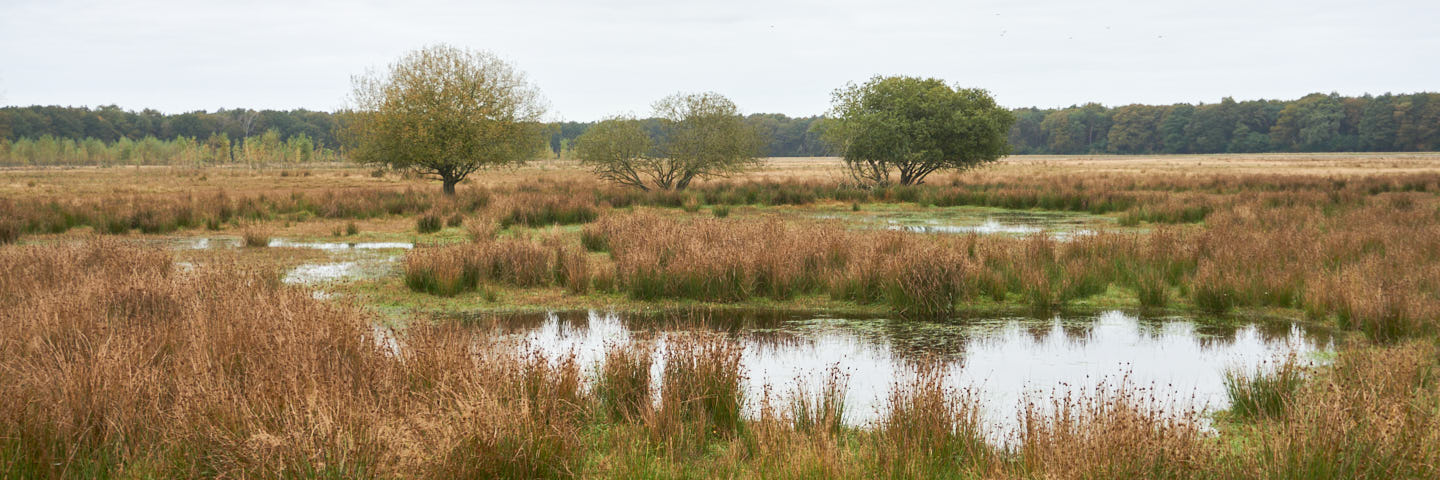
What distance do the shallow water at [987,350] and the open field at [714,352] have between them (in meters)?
0.06

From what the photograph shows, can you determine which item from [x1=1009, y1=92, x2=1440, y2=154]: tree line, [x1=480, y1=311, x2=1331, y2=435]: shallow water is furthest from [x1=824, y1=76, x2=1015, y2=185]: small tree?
[x1=1009, y1=92, x2=1440, y2=154]: tree line

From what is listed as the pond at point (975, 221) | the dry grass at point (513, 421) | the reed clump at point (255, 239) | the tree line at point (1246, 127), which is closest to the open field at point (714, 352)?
the dry grass at point (513, 421)

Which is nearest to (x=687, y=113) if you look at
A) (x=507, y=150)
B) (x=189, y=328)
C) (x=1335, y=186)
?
(x=507, y=150)

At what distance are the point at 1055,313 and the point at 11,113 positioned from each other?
5100 inches

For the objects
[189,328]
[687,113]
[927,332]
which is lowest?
[927,332]

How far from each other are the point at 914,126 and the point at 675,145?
9.22 meters

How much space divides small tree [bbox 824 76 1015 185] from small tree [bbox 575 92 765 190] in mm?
4212

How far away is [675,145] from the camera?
113 feet

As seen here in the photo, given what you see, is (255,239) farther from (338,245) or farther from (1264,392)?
(1264,392)

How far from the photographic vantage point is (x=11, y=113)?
10606 cm

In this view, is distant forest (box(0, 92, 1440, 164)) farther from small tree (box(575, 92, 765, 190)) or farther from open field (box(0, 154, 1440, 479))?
open field (box(0, 154, 1440, 479))

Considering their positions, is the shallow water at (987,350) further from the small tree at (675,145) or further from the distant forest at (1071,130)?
the distant forest at (1071,130)

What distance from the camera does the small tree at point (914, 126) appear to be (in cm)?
3506

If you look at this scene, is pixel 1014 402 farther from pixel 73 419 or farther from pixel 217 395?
pixel 73 419
